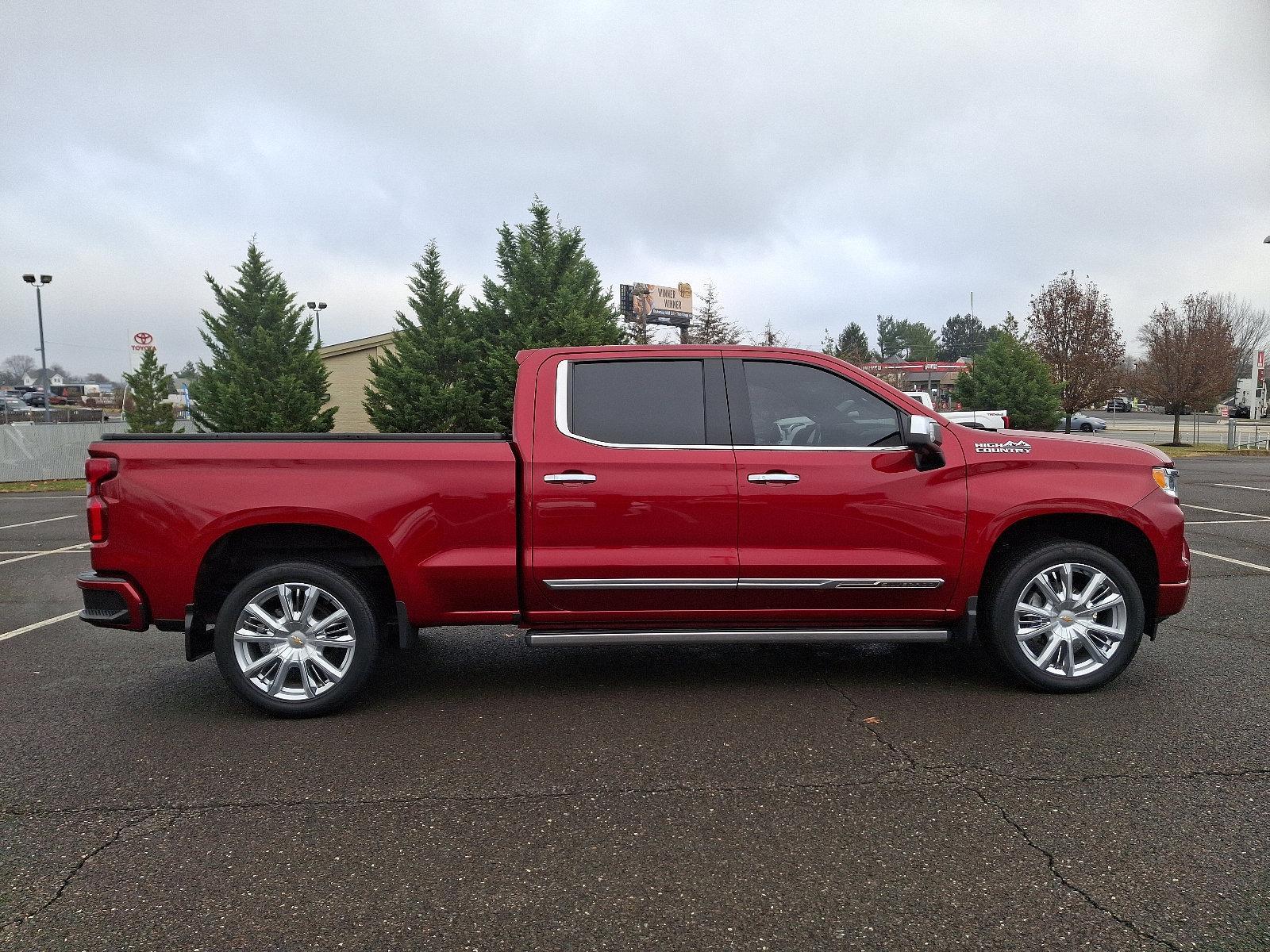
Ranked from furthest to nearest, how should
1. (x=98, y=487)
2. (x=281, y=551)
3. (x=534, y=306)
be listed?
(x=534, y=306) < (x=281, y=551) < (x=98, y=487)

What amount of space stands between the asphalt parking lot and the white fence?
2302 cm

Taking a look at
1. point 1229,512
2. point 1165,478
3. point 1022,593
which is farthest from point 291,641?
point 1229,512

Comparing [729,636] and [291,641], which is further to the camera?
[729,636]

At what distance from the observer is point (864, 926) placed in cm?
269

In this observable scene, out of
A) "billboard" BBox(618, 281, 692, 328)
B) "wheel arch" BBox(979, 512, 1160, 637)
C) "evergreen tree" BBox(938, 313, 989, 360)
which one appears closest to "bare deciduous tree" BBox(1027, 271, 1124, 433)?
"billboard" BBox(618, 281, 692, 328)

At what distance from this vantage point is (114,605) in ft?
15.0

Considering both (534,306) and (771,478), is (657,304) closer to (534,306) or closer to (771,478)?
(534,306)

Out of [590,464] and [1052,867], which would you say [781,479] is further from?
[1052,867]

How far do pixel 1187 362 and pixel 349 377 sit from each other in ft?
98.2

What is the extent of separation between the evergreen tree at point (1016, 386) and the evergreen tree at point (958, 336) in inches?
4412

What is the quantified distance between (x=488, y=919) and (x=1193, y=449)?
3510 cm

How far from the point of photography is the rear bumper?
4.55 metres

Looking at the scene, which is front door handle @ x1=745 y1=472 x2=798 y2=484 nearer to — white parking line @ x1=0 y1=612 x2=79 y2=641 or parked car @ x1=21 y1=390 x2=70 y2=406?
white parking line @ x1=0 y1=612 x2=79 y2=641

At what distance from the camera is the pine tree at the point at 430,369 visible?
869 inches
